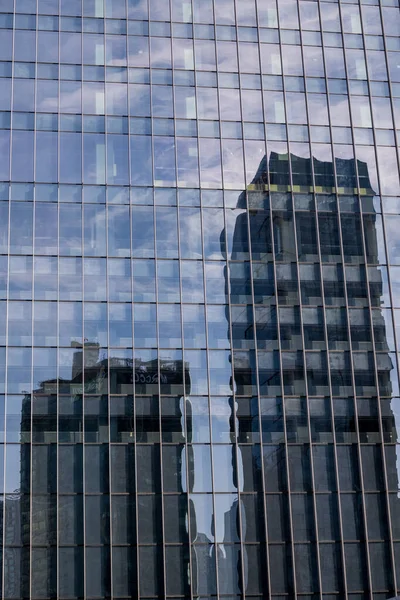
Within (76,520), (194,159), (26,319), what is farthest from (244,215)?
(76,520)

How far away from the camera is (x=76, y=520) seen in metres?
49.7

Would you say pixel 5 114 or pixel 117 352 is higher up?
pixel 5 114

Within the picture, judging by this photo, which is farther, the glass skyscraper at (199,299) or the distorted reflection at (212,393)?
the glass skyscraper at (199,299)

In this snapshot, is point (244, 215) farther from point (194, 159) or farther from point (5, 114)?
point (5, 114)

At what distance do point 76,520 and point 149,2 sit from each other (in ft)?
98.3

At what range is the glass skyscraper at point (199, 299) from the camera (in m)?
50.1

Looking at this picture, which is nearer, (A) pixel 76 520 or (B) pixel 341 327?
(A) pixel 76 520

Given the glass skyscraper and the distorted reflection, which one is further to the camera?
the glass skyscraper

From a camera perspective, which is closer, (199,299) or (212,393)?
(212,393)

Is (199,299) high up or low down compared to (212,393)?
up

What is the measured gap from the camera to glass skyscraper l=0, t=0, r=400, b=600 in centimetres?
5006

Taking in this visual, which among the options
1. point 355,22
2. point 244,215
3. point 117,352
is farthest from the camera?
point 355,22

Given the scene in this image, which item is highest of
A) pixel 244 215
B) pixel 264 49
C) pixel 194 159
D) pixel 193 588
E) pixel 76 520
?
pixel 264 49

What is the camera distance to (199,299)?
54.0 metres
